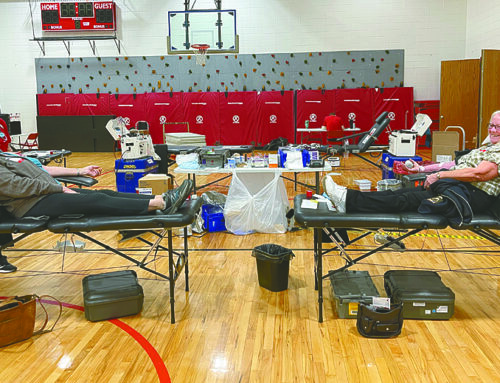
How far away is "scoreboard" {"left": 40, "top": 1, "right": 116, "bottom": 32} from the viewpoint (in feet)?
41.8

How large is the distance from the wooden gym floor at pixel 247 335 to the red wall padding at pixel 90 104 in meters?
9.80

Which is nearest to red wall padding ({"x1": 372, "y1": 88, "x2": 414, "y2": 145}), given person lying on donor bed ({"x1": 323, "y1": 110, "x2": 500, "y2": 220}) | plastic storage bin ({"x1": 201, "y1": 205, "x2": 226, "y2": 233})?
plastic storage bin ({"x1": 201, "y1": 205, "x2": 226, "y2": 233})

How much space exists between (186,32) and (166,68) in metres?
2.93

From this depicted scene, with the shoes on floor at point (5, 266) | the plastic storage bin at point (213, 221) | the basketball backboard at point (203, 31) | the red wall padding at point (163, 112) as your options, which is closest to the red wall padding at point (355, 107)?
the basketball backboard at point (203, 31)

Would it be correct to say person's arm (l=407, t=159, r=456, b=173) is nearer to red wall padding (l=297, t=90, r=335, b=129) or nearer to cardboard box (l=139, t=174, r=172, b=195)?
cardboard box (l=139, t=174, r=172, b=195)

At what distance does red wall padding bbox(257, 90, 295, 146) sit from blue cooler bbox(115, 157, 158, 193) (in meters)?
7.11

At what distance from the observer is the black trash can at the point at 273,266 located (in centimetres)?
357

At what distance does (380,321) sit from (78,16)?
12.2m

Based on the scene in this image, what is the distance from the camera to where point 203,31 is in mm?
10727

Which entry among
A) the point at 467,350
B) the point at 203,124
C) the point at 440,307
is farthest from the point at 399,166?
the point at 203,124

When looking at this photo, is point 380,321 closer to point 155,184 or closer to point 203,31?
point 155,184

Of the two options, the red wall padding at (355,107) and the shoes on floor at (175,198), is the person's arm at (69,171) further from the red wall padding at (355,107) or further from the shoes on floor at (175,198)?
the red wall padding at (355,107)

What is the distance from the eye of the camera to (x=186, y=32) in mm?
10820

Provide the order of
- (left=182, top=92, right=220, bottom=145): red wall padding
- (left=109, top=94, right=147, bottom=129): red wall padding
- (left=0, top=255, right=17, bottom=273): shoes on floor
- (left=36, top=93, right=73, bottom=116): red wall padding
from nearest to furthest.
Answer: (left=0, top=255, right=17, bottom=273): shoes on floor, (left=182, top=92, right=220, bottom=145): red wall padding, (left=109, top=94, right=147, bottom=129): red wall padding, (left=36, top=93, right=73, bottom=116): red wall padding
